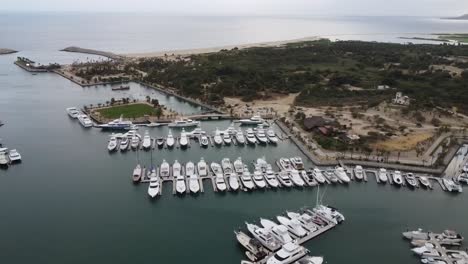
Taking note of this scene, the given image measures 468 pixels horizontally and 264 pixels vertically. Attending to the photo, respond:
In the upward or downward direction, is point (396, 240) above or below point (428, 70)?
below

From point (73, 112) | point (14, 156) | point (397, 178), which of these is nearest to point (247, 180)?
point (397, 178)

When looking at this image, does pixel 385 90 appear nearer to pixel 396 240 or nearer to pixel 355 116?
pixel 355 116

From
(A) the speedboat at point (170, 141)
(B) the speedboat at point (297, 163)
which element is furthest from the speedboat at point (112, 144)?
(B) the speedboat at point (297, 163)

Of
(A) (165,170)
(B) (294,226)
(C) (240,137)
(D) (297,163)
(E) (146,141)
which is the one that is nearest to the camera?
(B) (294,226)

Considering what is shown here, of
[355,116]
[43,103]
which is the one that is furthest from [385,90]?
[43,103]

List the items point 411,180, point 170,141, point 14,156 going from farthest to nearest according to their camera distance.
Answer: point 170,141, point 14,156, point 411,180

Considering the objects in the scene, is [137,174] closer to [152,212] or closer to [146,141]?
[152,212]
